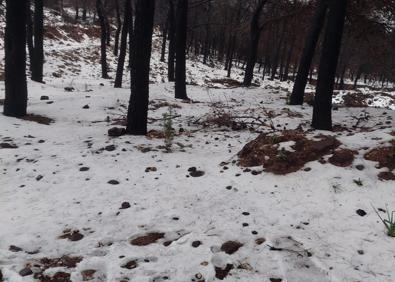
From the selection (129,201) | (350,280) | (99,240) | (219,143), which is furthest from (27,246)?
(219,143)

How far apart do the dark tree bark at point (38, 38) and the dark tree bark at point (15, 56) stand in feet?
31.7

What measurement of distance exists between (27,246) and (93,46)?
37843 millimetres

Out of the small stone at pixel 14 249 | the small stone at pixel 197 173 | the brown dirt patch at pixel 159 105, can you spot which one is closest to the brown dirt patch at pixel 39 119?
the brown dirt patch at pixel 159 105

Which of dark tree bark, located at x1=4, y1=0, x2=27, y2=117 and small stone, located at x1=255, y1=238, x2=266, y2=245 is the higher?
dark tree bark, located at x1=4, y1=0, x2=27, y2=117

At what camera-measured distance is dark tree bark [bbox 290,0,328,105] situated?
1211 centimetres

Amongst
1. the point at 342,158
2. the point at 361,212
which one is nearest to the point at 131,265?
the point at 361,212

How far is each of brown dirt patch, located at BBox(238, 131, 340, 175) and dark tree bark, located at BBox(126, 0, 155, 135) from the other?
256 cm

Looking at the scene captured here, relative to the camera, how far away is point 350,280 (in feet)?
11.0

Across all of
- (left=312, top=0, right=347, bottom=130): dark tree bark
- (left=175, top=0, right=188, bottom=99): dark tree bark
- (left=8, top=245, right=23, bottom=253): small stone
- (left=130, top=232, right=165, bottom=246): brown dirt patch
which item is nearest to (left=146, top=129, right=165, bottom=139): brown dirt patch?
(left=312, top=0, right=347, bottom=130): dark tree bark

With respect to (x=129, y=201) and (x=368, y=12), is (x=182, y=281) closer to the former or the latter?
(x=129, y=201)

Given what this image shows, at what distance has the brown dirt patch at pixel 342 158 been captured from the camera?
5371mm

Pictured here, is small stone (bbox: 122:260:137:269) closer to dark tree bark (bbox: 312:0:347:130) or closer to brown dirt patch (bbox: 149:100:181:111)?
dark tree bark (bbox: 312:0:347:130)

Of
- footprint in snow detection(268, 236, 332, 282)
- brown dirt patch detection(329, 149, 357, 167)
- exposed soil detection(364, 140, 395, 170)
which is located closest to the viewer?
footprint in snow detection(268, 236, 332, 282)

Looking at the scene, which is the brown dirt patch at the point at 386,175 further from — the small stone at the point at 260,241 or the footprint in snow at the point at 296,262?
the small stone at the point at 260,241
